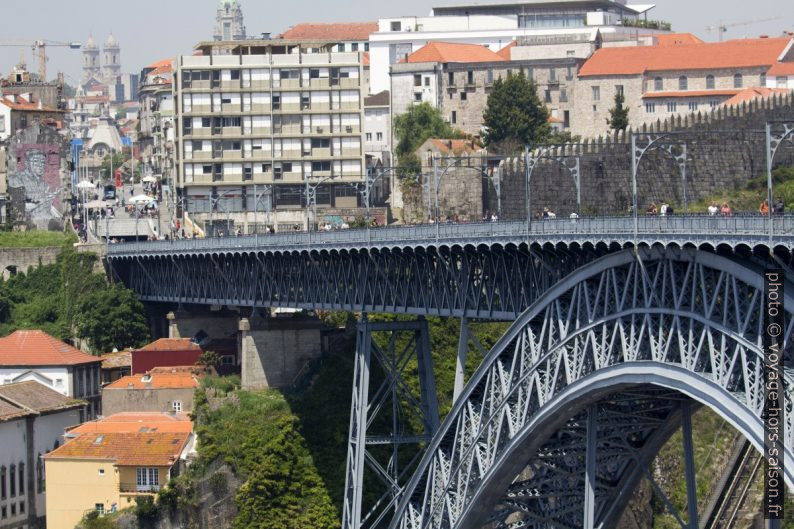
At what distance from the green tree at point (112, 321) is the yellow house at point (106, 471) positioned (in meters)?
19.5

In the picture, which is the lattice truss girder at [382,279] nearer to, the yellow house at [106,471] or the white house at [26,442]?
the yellow house at [106,471]

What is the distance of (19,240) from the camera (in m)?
135

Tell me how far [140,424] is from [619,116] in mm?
47254

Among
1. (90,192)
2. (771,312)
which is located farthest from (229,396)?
(90,192)

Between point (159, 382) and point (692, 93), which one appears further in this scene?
point (692, 93)

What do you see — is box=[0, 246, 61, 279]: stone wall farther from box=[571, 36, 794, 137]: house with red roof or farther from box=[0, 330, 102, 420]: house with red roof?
box=[571, 36, 794, 137]: house with red roof

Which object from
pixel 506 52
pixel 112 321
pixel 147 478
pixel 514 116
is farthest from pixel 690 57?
pixel 147 478

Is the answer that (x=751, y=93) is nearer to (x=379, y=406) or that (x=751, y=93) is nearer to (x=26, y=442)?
(x=26, y=442)

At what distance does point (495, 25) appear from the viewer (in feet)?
573

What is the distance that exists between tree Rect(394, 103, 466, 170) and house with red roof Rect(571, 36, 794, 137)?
8891 millimetres

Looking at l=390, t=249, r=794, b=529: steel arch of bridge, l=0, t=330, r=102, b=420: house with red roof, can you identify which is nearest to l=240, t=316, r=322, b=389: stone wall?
l=0, t=330, r=102, b=420: house with red roof

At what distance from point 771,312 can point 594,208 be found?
4814 centimetres

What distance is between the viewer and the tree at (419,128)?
474ft

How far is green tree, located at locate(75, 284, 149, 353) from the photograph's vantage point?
117m
